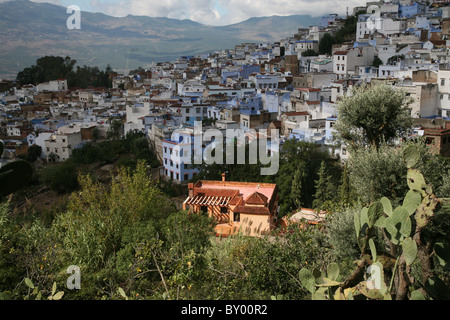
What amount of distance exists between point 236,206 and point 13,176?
6.47 metres

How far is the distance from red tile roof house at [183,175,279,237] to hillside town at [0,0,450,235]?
163 millimetres

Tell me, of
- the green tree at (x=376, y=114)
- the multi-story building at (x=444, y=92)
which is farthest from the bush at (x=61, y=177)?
the green tree at (x=376, y=114)

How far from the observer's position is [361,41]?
108ft

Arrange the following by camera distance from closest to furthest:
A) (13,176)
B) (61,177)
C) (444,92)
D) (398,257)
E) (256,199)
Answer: (398,257)
(13,176)
(256,199)
(444,92)
(61,177)

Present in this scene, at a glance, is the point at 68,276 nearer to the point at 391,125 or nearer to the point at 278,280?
the point at 278,280

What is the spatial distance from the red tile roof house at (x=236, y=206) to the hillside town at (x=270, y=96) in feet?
0.53

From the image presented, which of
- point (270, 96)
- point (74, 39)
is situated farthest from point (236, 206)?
point (74, 39)

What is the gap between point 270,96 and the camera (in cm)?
2548

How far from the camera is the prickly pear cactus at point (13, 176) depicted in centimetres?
333

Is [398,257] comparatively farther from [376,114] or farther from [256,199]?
[256,199]

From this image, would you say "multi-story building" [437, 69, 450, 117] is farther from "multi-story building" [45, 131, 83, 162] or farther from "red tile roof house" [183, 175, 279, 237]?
"multi-story building" [45, 131, 83, 162]

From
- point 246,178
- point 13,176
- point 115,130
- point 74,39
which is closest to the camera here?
point 13,176

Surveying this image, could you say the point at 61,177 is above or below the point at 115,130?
below
